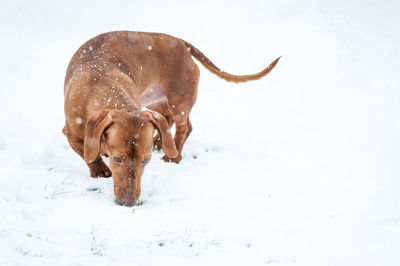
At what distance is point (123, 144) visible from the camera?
127 inches

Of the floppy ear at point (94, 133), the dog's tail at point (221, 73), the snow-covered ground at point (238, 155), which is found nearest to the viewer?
the snow-covered ground at point (238, 155)

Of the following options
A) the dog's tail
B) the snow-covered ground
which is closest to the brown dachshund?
the dog's tail

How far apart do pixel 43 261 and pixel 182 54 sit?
3.30 metres

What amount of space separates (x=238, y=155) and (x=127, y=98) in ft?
6.17

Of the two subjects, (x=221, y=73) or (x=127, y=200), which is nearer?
(x=127, y=200)

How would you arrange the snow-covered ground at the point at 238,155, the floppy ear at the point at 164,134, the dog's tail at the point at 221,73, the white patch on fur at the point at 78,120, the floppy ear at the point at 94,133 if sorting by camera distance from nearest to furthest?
the snow-covered ground at the point at 238,155 → the floppy ear at the point at 94,133 → the floppy ear at the point at 164,134 → the white patch on fur at the point at 78,120 → the dog's tail at the point at 221,73

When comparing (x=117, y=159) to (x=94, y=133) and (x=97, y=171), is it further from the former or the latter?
(x=97, y=171)

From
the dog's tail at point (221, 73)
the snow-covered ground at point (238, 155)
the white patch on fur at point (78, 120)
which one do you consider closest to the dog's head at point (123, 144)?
the snow-covered ground at point (238, 155)

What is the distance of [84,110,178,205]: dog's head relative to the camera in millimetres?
3232

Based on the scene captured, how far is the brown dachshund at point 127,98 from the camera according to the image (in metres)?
3.26

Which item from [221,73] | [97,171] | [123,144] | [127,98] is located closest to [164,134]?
[123,144]

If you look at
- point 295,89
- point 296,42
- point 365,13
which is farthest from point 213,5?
point 295,89

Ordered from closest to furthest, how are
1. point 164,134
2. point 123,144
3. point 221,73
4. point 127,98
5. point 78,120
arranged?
point 123,144 < point 164,134 < point 78,120 < point 127,98 < point 221,73

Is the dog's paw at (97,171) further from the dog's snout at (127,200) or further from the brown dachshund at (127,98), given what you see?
the dog's snout at (127,200)
